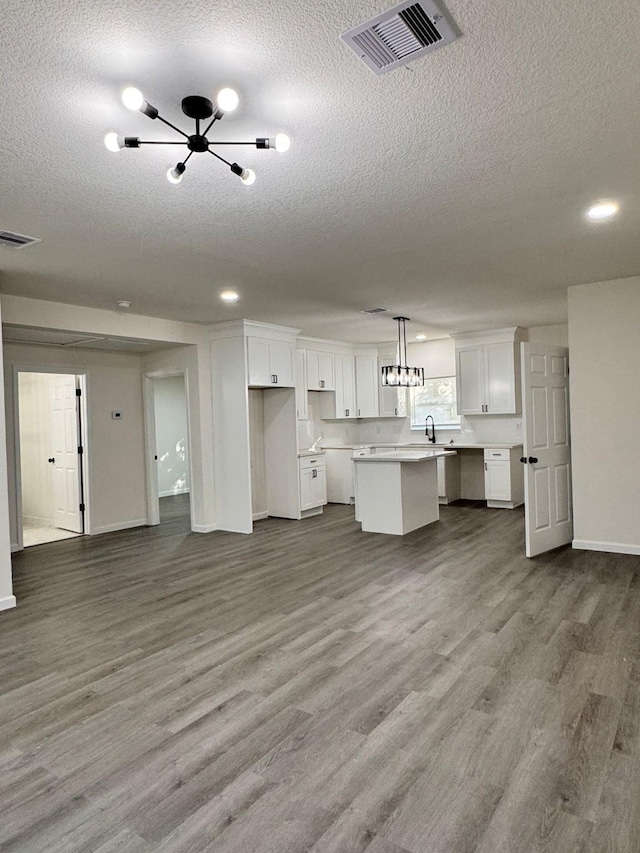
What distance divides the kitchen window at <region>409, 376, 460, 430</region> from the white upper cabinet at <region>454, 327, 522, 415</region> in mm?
525

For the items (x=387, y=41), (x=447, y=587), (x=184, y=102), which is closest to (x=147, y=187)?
(x=184, y=102)

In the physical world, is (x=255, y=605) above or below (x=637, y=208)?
below

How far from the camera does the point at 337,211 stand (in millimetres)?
3189

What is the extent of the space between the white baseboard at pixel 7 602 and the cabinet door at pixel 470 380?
627 centimetres

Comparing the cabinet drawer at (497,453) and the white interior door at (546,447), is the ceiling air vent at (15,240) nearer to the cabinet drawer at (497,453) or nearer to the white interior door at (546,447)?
the white interior door at (546,447)

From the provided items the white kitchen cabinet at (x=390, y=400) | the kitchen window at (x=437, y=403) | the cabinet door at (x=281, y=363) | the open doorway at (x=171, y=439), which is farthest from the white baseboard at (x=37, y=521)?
the kitchen window at (x=437, y=403)

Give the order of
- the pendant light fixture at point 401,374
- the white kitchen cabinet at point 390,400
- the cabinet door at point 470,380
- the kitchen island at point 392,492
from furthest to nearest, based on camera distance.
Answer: the white kitchen cabinet at point 390,400 < the cabinet door at point 470,380 < the pendant light fixture at point 401,374 < the kitchen island at point 392,492

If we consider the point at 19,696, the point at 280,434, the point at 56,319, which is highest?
the point at 56,319

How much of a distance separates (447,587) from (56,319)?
14.5ft

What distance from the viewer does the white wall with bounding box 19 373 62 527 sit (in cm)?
745

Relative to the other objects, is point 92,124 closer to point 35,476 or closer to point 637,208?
point 637,208

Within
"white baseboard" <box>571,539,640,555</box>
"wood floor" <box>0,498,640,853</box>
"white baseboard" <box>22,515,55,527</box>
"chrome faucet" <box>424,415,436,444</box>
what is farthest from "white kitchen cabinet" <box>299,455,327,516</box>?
"white baseboard" <box>22,515,55,527</box>

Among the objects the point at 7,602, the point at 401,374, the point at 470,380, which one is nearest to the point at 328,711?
the point at 7,602

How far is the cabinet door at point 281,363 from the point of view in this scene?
689cm
